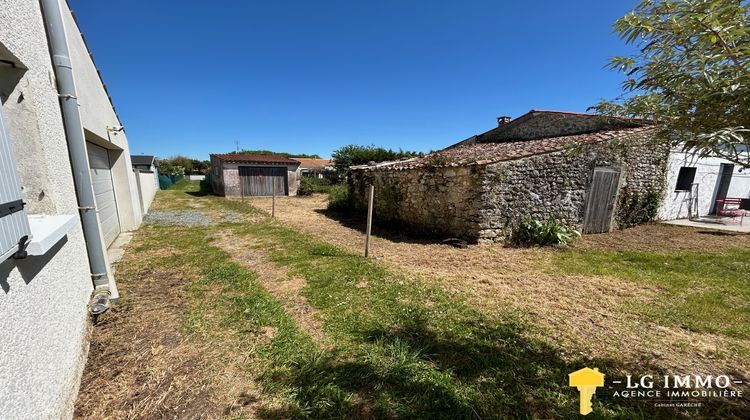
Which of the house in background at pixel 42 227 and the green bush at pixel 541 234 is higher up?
the house in background at pixel 42 227

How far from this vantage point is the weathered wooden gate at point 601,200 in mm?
7977

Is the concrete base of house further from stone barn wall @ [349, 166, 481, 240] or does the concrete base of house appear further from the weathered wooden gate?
stone barn wall @ [349, 166, 481, 240]

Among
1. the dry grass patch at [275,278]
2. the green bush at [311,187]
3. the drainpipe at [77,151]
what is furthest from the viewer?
the green bush at [311,187]

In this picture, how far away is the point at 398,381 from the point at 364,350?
515 millimetres

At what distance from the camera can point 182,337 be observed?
2.95m

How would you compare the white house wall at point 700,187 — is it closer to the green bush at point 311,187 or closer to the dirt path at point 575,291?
the dirt path at point 575,291

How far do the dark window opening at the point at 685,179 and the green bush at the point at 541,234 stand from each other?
7471 millimetres

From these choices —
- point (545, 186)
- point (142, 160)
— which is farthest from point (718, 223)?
point (142, 160)

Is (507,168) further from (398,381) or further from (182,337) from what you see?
(182,337)

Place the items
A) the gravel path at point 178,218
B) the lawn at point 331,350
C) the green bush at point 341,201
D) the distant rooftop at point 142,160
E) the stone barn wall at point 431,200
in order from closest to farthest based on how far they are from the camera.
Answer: the lawn at point 331,350 < the stone barn wall at point 431,200 < the gravel path at point 178,218 < the green bush at point 341,201 < the distant rooftop at point 142,160

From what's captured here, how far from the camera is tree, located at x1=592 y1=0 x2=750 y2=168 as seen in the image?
5.13 ft

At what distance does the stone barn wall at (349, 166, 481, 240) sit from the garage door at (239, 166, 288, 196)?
1161 centimetres

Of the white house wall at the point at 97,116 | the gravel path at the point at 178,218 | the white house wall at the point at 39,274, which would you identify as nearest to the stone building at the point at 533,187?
the gravel path at the point at 178,218

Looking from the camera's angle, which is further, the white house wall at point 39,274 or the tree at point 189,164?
the tree at point 189,164
